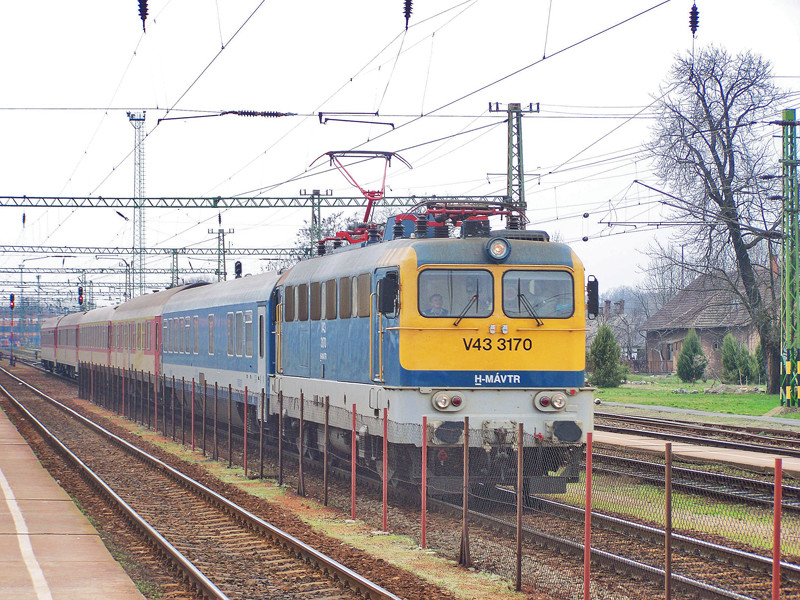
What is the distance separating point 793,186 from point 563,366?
67.1 feet

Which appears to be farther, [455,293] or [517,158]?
[517,158]

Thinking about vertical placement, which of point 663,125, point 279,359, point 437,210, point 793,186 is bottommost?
point 279,359

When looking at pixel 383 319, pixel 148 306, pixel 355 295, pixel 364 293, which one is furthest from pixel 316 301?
pixel 148 306

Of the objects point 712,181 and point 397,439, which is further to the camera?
point 712,181

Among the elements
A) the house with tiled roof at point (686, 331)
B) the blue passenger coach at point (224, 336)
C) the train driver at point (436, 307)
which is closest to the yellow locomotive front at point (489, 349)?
the train driver at point (436, 307)

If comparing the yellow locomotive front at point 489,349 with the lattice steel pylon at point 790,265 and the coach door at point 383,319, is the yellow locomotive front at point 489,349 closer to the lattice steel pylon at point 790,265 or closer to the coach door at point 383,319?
the coach door at point 383,319

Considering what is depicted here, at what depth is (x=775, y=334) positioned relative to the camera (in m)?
41.4

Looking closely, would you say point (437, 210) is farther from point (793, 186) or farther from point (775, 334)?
point (775, 334)

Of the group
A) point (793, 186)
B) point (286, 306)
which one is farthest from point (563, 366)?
point (793, 186)

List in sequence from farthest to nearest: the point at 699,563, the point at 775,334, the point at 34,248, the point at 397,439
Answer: the point at 34,248 < the point at 775,334 < the point at 397,439 < the point at 699,563

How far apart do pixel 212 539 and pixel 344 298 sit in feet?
15.3

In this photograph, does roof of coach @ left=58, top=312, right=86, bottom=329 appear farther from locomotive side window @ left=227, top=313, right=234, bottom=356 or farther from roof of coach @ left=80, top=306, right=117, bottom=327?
locomotive side window @ left=227, top=313, right=234, bottom=356

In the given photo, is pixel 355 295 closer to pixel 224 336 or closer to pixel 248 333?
pixel 248 333

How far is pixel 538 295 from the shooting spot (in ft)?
48.9
